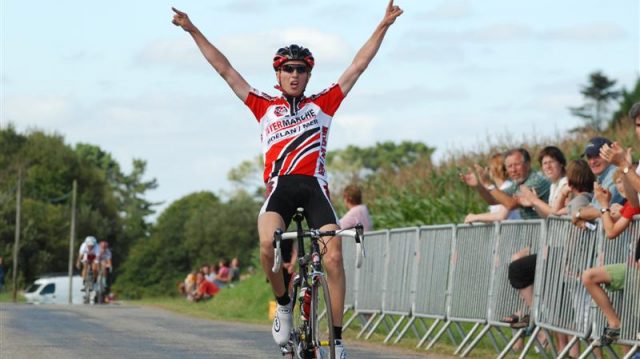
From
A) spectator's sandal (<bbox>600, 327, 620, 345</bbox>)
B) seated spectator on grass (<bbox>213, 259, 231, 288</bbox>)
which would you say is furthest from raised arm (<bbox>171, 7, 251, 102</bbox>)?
seated spectator on grass (<bbox>213, 259, 231, 288</bbox>)

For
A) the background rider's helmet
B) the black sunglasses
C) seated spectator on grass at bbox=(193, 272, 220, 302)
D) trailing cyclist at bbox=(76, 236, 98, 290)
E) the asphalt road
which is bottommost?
seated spectator on grass at bbox=(193, 272, 220, 302)

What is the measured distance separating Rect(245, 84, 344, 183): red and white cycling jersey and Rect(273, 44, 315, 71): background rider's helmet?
0.32 m

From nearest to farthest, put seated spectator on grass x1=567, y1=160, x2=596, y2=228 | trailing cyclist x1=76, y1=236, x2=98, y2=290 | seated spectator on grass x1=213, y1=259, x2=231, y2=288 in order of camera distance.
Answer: seated spectator on grass x1=567, y1=160, x2=596, y2=228 < trailing cyclist x1=76, y1=236, x2=98, y2=290 < seated spectator on grass x1=213, y1=259, x2=231, y2=288

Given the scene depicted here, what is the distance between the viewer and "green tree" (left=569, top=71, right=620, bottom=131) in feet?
392

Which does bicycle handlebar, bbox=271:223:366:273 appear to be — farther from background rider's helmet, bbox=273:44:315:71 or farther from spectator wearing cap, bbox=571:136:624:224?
spectator wearing cap, bbox=571:136:624:224

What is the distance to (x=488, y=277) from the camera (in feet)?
51.0

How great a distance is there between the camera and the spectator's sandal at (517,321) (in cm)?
1434

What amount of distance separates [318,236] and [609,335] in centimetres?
337

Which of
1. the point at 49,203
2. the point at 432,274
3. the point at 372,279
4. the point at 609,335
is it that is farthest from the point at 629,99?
the point at 609,335

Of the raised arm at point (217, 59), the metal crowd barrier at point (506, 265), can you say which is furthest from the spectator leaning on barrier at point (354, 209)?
the raised arm at point (217, 59)

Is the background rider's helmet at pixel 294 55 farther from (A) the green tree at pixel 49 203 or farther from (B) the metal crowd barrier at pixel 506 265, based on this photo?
(A) the green tree at pixel 49 203

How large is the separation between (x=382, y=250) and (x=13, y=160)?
3780 inches

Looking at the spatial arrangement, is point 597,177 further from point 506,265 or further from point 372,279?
point 372,279

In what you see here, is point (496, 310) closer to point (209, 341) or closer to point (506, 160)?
point (506, 160)
